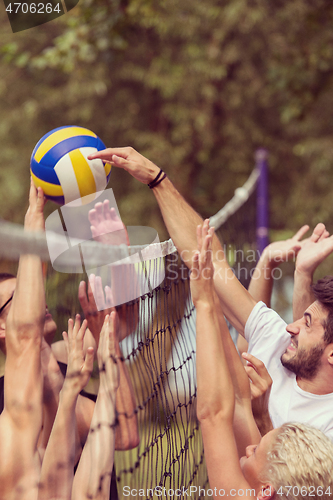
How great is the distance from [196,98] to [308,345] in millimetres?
6819

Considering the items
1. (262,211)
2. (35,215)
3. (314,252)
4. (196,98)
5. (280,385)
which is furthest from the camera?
(196,98)

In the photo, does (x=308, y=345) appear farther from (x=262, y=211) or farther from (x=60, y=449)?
(x=262, y=211)

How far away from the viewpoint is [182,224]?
8.48ft

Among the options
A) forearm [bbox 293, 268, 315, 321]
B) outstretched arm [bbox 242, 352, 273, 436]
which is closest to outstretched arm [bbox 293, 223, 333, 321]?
forearm [bbox 293, 268, 315, 321]

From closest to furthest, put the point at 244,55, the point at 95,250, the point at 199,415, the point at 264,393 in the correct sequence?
the point at 199,415 → the point at 95,250 → the point at 264,393 → the point at 244,55

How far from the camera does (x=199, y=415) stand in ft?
Answer: 6.23

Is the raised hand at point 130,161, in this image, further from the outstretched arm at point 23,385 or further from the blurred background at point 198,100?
the blurred background at point 198,100

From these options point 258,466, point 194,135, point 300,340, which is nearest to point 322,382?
point 300,340

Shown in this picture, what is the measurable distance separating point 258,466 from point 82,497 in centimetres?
66

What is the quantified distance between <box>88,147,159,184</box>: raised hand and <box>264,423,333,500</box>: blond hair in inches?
52.4

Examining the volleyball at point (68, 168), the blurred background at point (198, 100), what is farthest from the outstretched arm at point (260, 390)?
the blurred background at point (198, 100)

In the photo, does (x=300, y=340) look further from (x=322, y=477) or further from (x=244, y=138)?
(x=244, y=138)

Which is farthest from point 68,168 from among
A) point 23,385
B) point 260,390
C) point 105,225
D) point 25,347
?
point 260,390

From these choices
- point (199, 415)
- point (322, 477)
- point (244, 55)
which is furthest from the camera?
point (244, 55)
